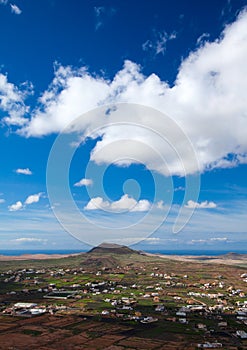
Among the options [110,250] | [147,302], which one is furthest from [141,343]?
[110,250]

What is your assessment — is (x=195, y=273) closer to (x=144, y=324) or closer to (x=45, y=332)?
(x=144, y=324)

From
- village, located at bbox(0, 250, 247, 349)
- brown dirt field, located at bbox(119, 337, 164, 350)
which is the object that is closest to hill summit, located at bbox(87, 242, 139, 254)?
village, located at bbox(0, 250, 247, 349)

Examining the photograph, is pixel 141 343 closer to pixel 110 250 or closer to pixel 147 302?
pixel 147 302

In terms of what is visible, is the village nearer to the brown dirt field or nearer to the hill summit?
the brown dirt field

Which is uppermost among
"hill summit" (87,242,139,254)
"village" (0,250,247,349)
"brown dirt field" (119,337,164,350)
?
"hill summit" (87,242,139,254)

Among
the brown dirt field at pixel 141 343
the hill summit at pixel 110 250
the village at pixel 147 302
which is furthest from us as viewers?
the hill summit at pixel 110 250

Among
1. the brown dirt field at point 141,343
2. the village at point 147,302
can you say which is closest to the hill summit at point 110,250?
the village at point 147,302

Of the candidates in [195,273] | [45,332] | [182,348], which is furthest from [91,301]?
[195,273]

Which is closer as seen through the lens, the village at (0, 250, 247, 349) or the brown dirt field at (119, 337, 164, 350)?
the brown dirt field at (119, 337, 164, 350)

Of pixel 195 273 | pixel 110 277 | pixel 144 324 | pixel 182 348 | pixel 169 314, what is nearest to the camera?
pixel 182 348

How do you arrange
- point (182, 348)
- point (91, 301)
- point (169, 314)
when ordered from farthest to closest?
point (91, 301) → point (169, 314) → point (182, 348)

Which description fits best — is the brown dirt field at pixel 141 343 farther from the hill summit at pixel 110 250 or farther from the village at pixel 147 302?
the hill summit at pixel 110 250
